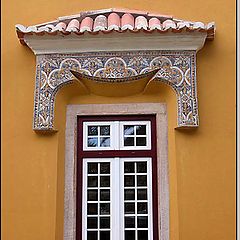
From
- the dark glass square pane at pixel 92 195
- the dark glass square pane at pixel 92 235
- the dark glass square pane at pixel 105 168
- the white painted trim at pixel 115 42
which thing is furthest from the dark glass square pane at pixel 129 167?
the white painted trim at pixel 115 42

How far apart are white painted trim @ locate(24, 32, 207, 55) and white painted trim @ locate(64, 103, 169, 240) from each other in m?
0.63

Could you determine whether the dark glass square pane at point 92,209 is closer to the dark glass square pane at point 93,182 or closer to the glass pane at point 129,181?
the dark glass square pane at point 93,182

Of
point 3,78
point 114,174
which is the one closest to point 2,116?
point 3,78

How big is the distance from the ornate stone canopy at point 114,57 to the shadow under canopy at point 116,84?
0.01 meters

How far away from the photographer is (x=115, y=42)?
554 centimetres

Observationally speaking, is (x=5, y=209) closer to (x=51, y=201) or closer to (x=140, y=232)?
(x=51, y=201)

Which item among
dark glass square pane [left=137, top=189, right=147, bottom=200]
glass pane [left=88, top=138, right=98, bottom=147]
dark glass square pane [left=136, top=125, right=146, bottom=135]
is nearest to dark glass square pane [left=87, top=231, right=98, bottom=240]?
dark glass square pane [left=137, top=189, right=147, bottom=200]

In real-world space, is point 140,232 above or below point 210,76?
below

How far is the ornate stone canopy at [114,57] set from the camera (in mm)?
5465

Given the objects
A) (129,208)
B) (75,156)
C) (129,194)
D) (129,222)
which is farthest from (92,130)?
(129,222)

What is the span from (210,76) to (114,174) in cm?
144

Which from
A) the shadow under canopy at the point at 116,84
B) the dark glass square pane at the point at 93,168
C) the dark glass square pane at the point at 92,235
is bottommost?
the dark glass square pane at the point at 92,235

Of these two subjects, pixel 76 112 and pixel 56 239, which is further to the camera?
pixel 76 112

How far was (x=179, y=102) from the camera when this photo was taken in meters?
5.50
